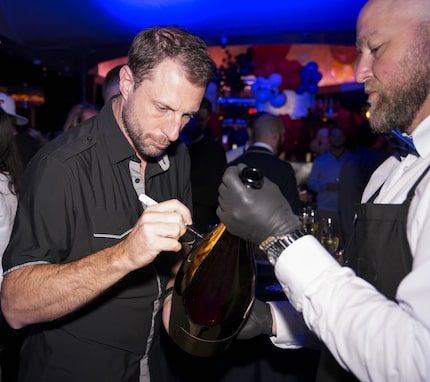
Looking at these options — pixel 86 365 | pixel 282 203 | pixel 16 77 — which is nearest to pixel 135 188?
pixel 86 365

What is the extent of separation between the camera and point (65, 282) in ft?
3.80

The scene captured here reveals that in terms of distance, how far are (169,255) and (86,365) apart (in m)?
0.44

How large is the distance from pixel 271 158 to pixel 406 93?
2282mm

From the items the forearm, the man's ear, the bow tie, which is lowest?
the forearm

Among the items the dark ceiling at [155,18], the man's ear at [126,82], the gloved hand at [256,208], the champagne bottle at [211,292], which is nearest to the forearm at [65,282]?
the champagne bottle at [211,292]

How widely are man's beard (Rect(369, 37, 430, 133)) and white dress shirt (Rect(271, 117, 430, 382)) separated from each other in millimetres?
235

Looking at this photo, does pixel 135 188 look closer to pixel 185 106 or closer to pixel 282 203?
pixel 185 106

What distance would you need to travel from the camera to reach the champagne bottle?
1.13 m

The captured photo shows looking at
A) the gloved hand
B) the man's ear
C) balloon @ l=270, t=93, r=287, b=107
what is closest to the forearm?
the gloved hand

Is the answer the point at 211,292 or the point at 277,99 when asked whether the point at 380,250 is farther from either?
the point at 277,99

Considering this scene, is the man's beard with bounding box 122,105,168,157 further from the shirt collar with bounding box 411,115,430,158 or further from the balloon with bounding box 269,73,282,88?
the balloon with bounding box 269,73,282,88

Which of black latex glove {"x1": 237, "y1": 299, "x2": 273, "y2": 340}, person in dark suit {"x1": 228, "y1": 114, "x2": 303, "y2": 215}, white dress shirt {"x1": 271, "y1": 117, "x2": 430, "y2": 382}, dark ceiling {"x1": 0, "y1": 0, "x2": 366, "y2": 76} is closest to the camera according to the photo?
white dress shirt {"x1": 271, "y1": 117, "x2": 430, "y2": 382}

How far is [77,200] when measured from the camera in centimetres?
130

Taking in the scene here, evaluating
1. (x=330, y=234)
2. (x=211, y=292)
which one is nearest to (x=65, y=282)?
(x=211, y=292)
